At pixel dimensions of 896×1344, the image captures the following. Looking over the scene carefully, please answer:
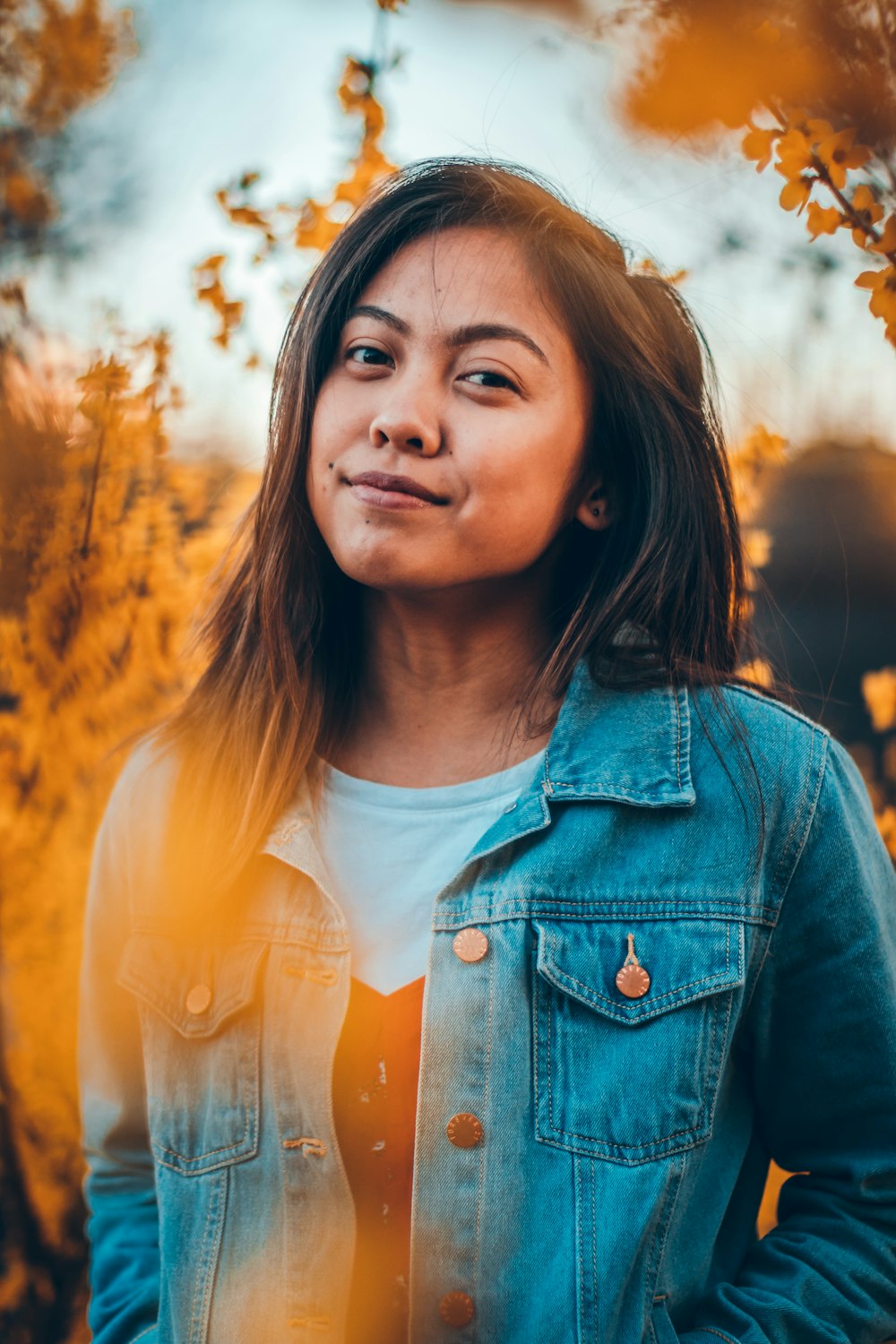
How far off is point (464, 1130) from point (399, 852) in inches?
15.2

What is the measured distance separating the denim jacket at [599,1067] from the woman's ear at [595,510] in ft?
0.86

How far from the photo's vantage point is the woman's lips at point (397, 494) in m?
1.33

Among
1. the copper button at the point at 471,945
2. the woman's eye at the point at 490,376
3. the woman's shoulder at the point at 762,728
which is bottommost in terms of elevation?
the copper button at the point at 471,945

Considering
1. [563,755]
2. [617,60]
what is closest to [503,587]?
[563,755]

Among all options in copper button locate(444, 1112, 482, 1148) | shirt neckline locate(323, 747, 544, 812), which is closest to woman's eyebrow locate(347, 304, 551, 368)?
shirt neckline locate(323, 747, 544, 812)

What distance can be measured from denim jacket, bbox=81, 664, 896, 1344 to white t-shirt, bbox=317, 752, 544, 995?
4 cm

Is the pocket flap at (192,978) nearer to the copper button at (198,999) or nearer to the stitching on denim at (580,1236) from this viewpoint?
the copper button at (198,999)

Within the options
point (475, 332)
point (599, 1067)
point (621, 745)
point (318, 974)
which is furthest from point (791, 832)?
point (475, 332)

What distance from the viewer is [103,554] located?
7.60 feet

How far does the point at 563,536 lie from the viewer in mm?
1619

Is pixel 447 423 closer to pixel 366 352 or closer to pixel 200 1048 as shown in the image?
pixel 366 352

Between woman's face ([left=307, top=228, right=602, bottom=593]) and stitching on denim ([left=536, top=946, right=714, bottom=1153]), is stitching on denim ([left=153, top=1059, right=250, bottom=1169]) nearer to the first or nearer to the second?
stitching on denim ([left=536, top=946, right=714, bottom=1153])

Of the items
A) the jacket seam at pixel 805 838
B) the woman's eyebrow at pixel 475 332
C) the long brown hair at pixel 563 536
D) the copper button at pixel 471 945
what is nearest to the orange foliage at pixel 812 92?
the long brown hair at pixel 563 536

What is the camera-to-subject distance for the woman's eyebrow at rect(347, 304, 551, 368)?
4.45 feet
